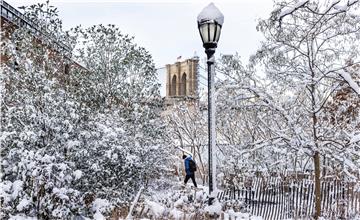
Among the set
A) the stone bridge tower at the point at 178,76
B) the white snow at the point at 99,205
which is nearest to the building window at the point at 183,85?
the stone bridge tower at the point at 178,76

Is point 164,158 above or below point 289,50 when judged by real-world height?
below

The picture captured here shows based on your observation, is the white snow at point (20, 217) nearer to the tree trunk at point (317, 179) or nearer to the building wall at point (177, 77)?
the tree trunk at point (317, 179)

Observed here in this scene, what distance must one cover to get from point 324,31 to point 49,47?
6.78 metres

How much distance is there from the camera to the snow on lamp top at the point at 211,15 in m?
4.85

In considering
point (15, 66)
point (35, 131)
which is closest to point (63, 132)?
point (35, 131)

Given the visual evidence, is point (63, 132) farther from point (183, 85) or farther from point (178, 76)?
point (178, 76)

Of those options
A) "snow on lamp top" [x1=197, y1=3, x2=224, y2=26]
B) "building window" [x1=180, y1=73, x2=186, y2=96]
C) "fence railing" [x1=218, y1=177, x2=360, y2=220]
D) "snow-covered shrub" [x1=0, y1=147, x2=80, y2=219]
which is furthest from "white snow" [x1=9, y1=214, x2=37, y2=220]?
"building window" [x1=180, y1=73, x2=186, y2=96]

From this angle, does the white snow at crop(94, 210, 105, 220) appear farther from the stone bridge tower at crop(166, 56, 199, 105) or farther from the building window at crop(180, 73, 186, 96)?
the building window at crop(180, 73, 186, 96)

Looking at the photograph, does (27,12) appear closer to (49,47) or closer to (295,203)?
(49,47)

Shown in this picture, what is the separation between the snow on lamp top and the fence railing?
5.83 metres

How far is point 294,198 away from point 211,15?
7.59 m

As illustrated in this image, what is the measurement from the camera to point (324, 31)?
8.67 meters

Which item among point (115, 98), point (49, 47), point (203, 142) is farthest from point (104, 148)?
point (203, 142)

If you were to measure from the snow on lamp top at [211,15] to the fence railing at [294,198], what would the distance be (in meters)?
5.83
